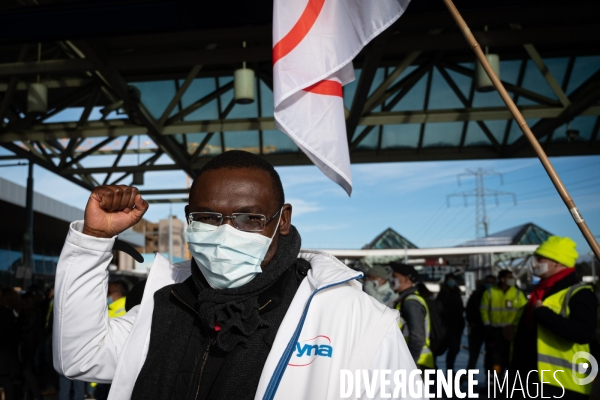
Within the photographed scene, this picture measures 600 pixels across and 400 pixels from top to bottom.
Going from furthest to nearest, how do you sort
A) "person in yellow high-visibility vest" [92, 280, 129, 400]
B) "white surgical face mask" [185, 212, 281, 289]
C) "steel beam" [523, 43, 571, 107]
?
1. "steel beam" [523, 43, 571, 107]
2. "person in yellow high-visibility vest" [92, 280, 129, 400]
3. "white surgical face mask" [185, 212, 281, 289]

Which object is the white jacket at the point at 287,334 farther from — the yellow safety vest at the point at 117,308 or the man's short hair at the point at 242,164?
the yellow safety vest at the point at 117,308

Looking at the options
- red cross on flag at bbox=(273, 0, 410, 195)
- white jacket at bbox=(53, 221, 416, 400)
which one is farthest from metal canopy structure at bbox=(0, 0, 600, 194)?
white jacket at bbox=(53, 221, 416, 400)

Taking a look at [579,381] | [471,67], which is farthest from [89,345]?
[471,67]

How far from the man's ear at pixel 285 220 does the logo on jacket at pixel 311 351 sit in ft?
1.65

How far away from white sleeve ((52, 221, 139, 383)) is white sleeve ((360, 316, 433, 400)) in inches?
37.0

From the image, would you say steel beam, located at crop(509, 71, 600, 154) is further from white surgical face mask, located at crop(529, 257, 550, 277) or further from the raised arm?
the raised arm

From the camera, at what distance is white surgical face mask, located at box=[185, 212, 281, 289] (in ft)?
6.97

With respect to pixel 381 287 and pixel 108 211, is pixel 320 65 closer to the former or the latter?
pixel 108 211

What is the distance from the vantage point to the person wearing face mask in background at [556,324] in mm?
4312

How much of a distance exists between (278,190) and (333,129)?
852 mm

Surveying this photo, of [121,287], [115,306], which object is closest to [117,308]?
[115,306]

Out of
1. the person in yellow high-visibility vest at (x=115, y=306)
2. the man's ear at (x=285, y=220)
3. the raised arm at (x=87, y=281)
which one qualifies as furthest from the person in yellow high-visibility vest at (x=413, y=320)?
the raised arm at (x=87, y=281)

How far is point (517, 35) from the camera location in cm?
773
